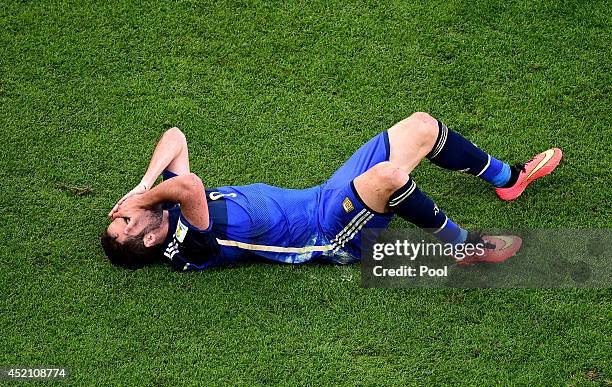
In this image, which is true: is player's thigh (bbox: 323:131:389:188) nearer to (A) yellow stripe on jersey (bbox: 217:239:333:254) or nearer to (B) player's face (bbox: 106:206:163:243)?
(A) yellow stripe on jersey (bbox: 217:239:333:254)

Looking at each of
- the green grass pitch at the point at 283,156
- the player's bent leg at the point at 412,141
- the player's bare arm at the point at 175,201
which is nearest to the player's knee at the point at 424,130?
the player's bent leg at the point at 412,141

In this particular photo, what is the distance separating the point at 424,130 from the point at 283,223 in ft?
3.53

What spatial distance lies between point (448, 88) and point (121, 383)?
10.8ft

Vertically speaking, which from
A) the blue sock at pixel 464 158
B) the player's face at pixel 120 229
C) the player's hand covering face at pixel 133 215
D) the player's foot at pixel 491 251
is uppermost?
the blue sock at pixel 464 158

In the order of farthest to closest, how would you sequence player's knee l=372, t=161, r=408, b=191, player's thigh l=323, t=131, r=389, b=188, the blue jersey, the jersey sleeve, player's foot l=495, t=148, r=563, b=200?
player's foot l=495, t=148, r=563, b=200, player's thigh l=323, t=131, r=389, b=188, the blue jersey, the jersey sleeve, player's knee l=372, t=161, r=408, b=191

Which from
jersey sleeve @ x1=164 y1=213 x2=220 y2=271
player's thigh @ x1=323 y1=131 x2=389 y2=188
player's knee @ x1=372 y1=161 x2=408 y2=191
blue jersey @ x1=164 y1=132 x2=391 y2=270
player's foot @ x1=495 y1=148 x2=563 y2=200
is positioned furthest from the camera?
player's foot @ x1=495 y1=148 x2=563 y2=200

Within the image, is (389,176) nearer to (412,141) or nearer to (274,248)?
(412,141)

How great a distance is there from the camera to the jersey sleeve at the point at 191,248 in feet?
19.5

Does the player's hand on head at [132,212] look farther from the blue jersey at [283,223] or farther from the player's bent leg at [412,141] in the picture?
the player's bent leg at [412,141]

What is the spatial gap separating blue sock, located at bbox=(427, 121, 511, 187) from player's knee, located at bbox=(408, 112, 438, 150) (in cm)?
4

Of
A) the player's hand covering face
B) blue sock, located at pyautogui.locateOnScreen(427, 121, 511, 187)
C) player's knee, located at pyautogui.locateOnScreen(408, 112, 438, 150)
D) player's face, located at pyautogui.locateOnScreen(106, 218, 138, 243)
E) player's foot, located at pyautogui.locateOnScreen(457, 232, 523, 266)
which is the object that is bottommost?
player's foot, located at pyautogui.locateOnScreen(457, 232, 523, 266)

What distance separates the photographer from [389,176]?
5754mm

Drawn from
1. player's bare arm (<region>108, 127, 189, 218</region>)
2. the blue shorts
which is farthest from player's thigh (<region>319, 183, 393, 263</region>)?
player's bare arm (<region>108, 127, 189, 218</region>)

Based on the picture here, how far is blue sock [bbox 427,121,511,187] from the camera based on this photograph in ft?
20.5
